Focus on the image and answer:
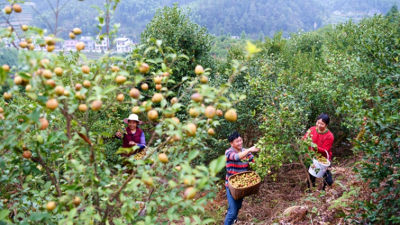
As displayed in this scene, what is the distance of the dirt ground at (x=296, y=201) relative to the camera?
3.21 meters

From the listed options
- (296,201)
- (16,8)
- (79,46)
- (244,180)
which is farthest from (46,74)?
(296,201)

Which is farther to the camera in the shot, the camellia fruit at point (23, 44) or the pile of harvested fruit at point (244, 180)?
the pile of harvested fruit at point (244, 180)

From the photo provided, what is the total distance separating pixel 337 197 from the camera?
3506mm

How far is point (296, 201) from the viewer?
4215 millimetres

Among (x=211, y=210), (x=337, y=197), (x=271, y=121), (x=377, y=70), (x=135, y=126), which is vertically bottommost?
(x=211, y=210)

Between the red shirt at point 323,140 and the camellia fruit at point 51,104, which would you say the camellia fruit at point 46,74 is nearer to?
the camellia fruit at point 51,104

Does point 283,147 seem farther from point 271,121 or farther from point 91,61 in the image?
point 91,61

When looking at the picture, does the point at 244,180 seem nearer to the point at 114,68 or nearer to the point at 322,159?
the point at 322,159

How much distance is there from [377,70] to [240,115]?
276 centimetres

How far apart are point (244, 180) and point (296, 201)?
4.44 feet

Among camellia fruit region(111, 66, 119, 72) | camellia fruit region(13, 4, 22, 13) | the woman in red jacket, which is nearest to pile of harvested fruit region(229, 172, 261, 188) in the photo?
the woman in red jacket

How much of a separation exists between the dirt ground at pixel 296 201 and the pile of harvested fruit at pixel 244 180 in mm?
606

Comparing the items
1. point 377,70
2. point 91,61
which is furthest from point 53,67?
point 377,70

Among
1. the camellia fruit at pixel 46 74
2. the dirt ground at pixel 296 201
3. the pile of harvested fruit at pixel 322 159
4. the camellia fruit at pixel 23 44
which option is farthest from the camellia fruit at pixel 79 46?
the pile of harvested fruit at pixel 322 159
